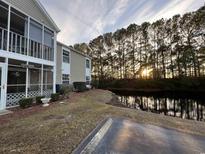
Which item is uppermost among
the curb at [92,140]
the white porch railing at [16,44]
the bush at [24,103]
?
the white porch railing at [16,44]

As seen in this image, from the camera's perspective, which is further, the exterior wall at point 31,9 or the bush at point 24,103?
the exterior wall at point 31,9

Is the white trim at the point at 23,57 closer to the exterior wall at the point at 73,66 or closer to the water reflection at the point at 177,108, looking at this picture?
the exterior wall at the point at 73,66

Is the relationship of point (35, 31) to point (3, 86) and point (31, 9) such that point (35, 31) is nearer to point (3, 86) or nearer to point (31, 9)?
point (31, 9)

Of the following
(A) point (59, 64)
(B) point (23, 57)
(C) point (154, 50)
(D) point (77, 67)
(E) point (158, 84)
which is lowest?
(E) point (158, 84)

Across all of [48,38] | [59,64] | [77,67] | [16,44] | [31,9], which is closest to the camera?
[16,44]

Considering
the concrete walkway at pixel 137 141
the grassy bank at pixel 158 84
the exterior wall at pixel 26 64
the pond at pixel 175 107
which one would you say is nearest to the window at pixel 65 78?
the exterior wall at pixel 26 64

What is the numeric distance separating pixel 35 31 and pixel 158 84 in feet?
90.1

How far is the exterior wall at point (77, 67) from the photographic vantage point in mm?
20234

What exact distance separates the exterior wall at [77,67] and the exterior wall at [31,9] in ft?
28.2

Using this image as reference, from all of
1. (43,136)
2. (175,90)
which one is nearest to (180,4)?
(43,136)

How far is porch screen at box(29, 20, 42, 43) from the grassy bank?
25.4 meters

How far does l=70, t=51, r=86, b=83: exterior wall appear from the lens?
20.2 metres

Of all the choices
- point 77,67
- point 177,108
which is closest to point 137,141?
point 177,108

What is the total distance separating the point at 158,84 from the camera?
31234 mm
